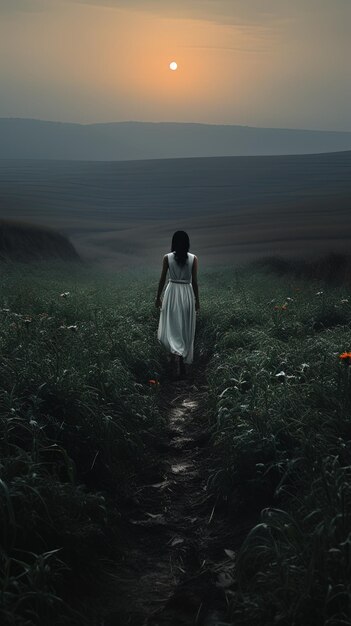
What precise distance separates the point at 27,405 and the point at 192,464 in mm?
1509

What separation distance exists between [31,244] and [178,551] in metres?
34.8

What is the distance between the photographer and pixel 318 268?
1702 cm

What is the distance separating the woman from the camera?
9.23 m

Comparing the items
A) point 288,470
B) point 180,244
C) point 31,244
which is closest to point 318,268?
point 180,244

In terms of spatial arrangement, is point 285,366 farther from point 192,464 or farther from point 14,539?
point 14,539

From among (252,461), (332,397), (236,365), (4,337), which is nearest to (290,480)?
(252,461)

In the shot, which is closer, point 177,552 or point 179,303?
point 177,552

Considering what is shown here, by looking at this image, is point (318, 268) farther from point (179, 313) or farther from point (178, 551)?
point (178, 551)

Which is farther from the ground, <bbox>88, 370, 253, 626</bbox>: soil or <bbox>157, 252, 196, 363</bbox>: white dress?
<bbox>157, 252, 196, 363</bbox>: white dress

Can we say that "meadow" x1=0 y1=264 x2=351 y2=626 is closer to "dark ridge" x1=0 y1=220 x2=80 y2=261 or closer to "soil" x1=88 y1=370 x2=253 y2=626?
"soil" x1=88 y1=370 x2=253 y2=626

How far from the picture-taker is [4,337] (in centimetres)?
678

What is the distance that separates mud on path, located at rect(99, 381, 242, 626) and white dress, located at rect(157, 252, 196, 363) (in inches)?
122

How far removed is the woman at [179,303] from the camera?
9227mm

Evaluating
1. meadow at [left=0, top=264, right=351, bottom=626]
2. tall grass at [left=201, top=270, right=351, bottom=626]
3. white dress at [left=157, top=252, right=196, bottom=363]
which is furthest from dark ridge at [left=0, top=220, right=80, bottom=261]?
tall grass at [left=201, top=270, right=351, bottom=626]
